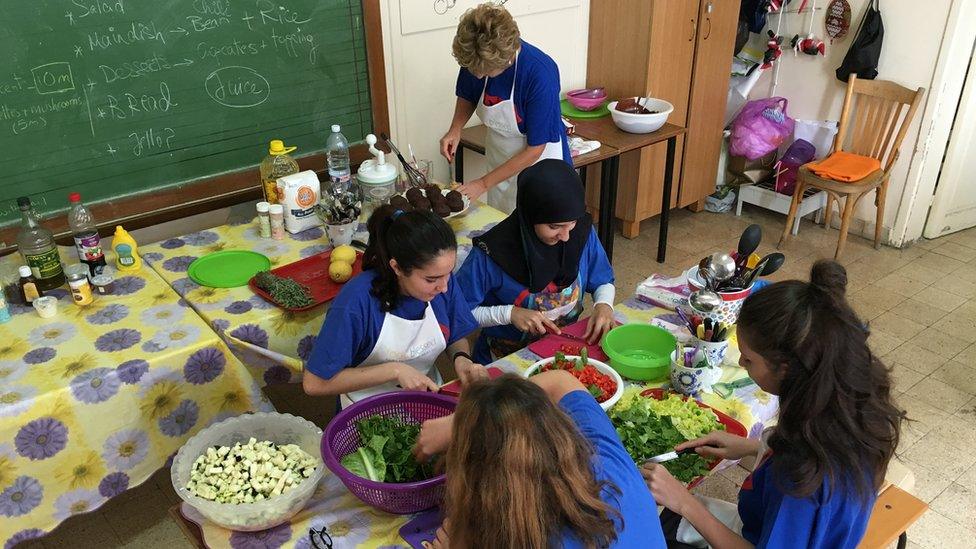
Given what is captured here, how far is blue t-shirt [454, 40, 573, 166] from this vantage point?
3084mm

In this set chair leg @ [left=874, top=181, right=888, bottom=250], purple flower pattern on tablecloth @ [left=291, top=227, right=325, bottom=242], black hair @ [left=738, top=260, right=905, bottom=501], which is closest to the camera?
black hair @ [left=738, top=260, right=905, bottom=501]

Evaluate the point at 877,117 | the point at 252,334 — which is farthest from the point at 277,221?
the point at 877,117

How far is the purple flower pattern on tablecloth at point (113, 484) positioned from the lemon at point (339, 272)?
85 cm

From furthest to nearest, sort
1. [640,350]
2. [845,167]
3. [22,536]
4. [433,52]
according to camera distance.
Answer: [845,167], [433,52], [640,350], [22,536]

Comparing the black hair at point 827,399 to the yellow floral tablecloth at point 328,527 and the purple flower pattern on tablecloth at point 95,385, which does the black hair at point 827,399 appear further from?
the purple flower pattern on tablecloth at point 95,385

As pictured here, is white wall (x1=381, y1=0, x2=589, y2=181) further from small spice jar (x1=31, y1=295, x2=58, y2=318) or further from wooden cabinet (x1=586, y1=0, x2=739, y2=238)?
small spice jar (x1=31, y1=295, x2=58, y2=318)

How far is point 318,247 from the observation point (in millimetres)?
2752

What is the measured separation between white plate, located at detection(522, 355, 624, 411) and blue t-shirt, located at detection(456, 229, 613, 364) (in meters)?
0.47

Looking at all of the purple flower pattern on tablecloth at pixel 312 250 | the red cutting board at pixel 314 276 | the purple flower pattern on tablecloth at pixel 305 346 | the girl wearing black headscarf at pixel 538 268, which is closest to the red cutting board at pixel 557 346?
the girl wearing black headscarf at pixel 538 268

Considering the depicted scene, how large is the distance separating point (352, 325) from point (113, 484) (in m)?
0.86

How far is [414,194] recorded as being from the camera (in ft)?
9.19

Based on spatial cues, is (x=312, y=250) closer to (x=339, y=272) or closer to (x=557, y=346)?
(x=339, y=272)

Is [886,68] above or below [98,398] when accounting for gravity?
above

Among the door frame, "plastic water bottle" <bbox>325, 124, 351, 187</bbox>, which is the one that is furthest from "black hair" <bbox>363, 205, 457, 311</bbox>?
the door frame
